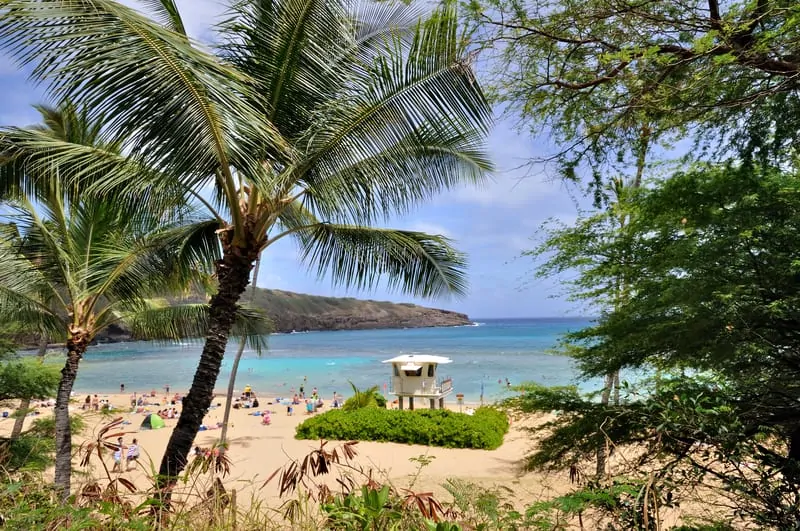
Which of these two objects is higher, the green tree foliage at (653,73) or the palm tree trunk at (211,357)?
the green tree foliage at (653,73)

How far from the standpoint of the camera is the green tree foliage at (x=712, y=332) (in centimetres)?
325

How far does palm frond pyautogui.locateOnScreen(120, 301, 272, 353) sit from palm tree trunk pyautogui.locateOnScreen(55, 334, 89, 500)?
154cm

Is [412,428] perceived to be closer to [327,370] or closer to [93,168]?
[93,168]

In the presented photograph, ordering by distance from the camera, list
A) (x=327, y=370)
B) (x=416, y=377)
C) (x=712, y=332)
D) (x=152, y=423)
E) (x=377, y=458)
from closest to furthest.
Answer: (x=712, y=332) → (x=377, y=458) → (x=152, y=423) → (x=416, y=377) → (x=327, y=370)

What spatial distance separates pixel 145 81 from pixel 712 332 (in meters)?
5.16

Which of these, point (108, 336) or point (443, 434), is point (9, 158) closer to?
point (443, 434)

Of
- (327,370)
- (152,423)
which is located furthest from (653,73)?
(327,370)

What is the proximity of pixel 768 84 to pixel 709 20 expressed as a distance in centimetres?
84

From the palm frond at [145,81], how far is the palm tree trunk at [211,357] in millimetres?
1134

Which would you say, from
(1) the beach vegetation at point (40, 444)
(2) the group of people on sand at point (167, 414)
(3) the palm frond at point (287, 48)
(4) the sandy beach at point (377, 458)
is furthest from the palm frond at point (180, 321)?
(2) the group of people on sand at point (167, 414)

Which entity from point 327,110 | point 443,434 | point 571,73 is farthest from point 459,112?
point 443,434

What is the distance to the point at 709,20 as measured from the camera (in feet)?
11.0

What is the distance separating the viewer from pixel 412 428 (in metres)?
13.7

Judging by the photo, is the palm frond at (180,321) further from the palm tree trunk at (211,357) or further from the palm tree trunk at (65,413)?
the palm tree trunk at (211,357)
